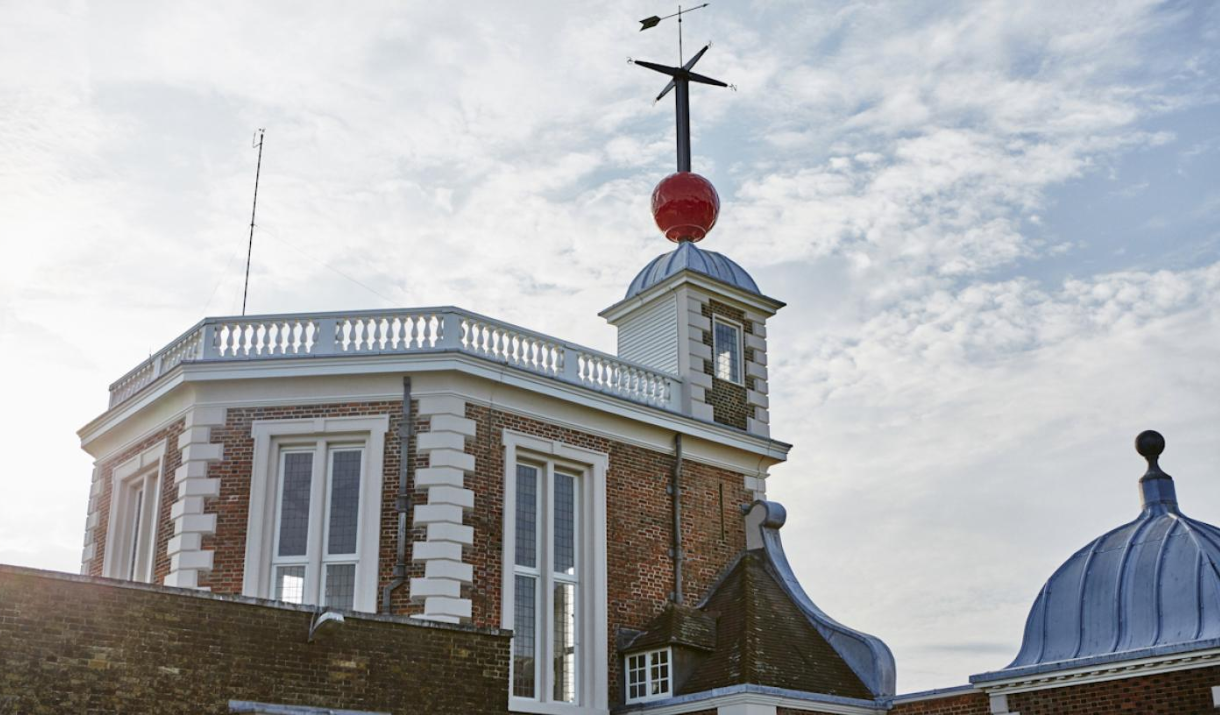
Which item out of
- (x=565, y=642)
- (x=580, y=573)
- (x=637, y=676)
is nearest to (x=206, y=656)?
(x=565, y=642)

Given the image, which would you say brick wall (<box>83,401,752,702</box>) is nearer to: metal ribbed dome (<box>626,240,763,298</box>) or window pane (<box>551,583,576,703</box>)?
window pane (<box>551,583,576,703</box>)

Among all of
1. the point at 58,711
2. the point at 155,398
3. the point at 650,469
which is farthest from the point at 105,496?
the point at 58,711

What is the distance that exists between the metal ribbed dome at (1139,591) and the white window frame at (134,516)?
1337cm

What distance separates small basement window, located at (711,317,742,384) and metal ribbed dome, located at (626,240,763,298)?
0.83 meters

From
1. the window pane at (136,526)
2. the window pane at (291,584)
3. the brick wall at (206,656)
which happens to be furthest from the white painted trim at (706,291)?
the brick wall at (206,656)

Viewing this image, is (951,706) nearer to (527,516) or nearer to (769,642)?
(769,642)

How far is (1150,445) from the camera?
19.3 metres

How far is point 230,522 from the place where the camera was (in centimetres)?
1970

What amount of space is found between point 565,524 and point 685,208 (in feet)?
27.0

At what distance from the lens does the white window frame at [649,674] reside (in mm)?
20578

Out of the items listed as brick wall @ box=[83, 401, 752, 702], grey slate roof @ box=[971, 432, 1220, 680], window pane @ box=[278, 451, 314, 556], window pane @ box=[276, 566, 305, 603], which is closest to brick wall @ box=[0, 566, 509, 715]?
brick wall @ box=[83, 401, 752, 702]

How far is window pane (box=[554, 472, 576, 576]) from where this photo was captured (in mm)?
21375

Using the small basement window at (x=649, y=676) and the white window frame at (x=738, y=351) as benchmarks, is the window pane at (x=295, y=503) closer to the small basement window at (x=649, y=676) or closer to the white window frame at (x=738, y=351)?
the small basement window at (x=649, y=676)

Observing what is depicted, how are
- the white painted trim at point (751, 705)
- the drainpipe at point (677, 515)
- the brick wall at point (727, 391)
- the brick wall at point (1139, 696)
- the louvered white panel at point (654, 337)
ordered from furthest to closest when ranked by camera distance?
the louvered white panel at point (654, 337) < the brick wall at point (727, 391) < the drainpipe at point (677, 515) < the white painted trim at point (751, 705) < the brick wall at point (1139, 696)
